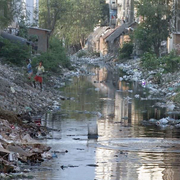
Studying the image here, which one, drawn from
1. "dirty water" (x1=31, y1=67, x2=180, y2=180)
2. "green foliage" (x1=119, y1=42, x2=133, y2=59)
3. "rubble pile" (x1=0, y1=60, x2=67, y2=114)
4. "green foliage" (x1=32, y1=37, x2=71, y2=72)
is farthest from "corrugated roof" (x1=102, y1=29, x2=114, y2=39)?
"dirty water" (x1=31, y1=67, x2=180, y2=180)

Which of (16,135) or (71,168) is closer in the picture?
(71,168)

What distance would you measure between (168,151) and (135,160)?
130 cm

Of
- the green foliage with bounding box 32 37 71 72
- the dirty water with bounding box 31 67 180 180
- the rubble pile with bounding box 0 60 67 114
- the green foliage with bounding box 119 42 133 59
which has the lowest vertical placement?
the dirty water with bounding box 31 67 180 180

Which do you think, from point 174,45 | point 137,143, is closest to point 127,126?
point 137,143

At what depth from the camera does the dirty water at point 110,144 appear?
9.70 metres

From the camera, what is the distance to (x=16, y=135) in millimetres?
11719

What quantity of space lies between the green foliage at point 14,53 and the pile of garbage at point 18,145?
587 inches

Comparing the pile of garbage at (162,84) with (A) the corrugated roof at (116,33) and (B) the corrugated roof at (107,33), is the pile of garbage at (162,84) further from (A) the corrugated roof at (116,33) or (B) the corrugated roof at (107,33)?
(B) the corrugated roof at (107,33)

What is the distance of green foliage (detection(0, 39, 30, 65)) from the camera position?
93.4 ft

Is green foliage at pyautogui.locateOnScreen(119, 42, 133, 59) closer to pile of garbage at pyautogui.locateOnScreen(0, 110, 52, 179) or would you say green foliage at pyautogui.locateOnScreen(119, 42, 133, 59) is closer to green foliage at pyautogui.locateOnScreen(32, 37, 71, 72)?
green foliage at pyautogui.locateOnScreen(32, 37, 71, 72)

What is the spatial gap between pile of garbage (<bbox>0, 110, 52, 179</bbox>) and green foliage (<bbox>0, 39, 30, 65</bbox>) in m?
14.9

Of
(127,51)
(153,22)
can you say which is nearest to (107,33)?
(127,51)

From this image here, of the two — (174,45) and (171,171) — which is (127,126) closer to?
(171,171)

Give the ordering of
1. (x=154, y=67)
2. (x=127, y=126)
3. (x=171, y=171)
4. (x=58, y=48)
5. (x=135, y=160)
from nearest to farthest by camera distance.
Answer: (x=171, y=171) → (x=135, y=160) → (x=127, y=126) → (x=154, y=67) → (x=58, y=48)
